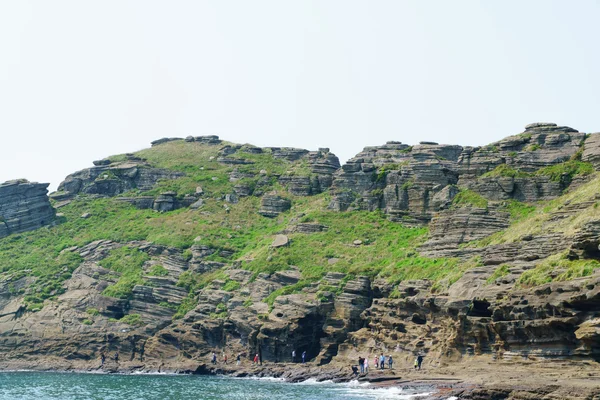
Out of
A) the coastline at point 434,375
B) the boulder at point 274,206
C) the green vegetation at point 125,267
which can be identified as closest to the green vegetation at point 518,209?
the coastline at point 434,375

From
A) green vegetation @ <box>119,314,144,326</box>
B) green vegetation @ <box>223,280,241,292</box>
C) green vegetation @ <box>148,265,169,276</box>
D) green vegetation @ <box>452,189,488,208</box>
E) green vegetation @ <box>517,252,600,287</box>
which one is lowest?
green vegetation @ <box>119,314,144,326</box>

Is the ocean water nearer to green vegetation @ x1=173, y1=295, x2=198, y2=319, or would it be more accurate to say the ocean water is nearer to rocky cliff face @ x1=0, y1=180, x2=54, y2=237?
green vegetation @ x1=173, y1=295, x2=198, y2=319

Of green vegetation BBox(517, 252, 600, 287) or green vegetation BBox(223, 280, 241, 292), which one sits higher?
green vegetation BBox(223, 280, 241, 292)

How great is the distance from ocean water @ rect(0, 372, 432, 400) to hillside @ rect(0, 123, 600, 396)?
732cm

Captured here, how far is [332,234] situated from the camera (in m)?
120

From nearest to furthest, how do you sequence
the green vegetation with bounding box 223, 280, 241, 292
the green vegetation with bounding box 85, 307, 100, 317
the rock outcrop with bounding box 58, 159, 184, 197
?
1. the green vegetation with bounding box 223, 280, 241, 292
2. the green vegetation with bounding box 85, 307, 100, 317
3. the rock outcrop with bounding box 58, 159, 184, 197

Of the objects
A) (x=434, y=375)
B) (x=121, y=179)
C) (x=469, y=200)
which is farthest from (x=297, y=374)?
(x=121, y=179)

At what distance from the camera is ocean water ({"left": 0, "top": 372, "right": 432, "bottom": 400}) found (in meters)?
77.2

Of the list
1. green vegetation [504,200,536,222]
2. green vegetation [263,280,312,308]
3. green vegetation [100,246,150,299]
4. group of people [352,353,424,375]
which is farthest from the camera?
green vegetation [100,246,150,299]

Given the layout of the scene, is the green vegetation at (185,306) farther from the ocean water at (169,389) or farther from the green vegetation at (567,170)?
the green vegetation at (567,170)

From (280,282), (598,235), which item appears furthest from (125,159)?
(598,235)

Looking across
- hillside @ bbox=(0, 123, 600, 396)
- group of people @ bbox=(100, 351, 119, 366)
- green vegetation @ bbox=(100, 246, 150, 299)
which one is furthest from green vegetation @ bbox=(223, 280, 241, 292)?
group of people @ bbox=(100, 351, 119, 366)

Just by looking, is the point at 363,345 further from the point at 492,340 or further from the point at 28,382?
the point at 28,382

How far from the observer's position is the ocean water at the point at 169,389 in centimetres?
7719
